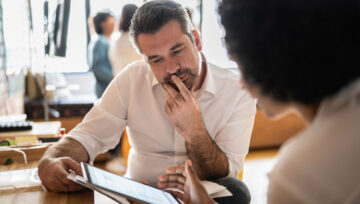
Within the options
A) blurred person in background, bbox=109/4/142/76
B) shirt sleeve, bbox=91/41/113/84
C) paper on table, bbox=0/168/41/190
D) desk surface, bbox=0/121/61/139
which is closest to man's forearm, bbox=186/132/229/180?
paper on table, bbox=0/168/41/190

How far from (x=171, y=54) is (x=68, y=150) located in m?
0.52

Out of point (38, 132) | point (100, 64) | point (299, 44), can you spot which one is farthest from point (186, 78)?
point (100, 64)

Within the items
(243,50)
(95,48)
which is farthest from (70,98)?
(243,50)

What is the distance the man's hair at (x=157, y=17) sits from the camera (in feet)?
4.29

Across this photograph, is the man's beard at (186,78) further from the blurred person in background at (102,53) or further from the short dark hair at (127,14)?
the blurred person in background at (102,53)

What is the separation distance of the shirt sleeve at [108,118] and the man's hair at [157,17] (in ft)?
0.85

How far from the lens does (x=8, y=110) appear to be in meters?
2.98

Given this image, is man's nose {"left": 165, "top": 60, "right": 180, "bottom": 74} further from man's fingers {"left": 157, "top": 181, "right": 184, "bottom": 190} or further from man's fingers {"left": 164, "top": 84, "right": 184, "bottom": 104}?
man's fingers {"left": 157, "top": 181, "right": 184, "bottom": 190}

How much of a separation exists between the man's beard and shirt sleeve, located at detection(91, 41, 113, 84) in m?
2.08

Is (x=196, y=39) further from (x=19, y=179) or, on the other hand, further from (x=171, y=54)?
(x=19, y=179)

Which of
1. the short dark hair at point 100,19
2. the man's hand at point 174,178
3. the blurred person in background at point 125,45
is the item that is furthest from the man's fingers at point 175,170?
the short dark hair at point 100,19

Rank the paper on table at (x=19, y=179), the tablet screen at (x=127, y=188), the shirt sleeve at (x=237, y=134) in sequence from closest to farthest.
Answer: the tablet screen at (x=127, y=188) → the paper on table at (x=19, y=179) → the shirt sleeve at (x=237, y=134)

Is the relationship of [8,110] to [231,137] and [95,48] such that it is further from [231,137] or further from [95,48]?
[231,137]

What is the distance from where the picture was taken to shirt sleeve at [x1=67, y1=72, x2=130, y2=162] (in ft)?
4.77
